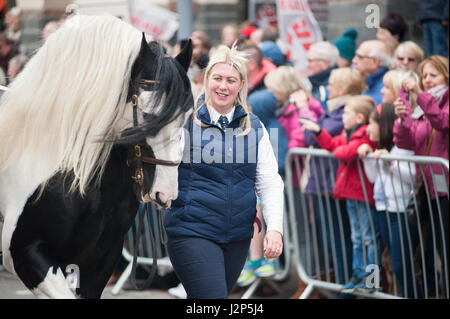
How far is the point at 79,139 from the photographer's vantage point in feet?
11.7

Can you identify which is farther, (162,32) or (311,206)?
(162,32)

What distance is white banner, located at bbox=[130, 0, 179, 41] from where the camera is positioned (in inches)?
380

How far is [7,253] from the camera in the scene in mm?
3586

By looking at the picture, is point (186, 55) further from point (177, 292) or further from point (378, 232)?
point (177, 292)

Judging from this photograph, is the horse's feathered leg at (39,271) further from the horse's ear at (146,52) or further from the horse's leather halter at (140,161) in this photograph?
the horse's ear at (146,52)

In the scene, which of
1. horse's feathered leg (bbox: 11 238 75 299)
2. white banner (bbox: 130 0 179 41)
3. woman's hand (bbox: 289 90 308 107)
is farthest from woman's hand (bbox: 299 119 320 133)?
white banner (bbox: 130 0 179 41)

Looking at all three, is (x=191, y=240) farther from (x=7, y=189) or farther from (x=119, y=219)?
(x=7, y=189)

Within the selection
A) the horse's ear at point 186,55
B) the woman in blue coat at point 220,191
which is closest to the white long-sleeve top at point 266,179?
the woman in blue coat at point 220,191

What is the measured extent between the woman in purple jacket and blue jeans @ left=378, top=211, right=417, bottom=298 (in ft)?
0.48

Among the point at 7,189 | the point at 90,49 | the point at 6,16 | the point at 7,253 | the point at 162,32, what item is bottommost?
the point at 7,253

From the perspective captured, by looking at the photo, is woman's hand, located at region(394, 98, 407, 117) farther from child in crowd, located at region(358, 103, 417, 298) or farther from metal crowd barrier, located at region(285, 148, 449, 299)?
metal crowd barrier, located at region(285, 148, 449, 299)

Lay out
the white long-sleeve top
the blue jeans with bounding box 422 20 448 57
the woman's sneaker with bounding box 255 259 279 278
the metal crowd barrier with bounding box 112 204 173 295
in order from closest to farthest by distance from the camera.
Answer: the white long-sleeve top
the woman's sneaker with bounding box 255 259 279 278
the metal crowd barrier with bounding box 112 204 173 295
the blue jeans with bounding box 422 20 448 57
